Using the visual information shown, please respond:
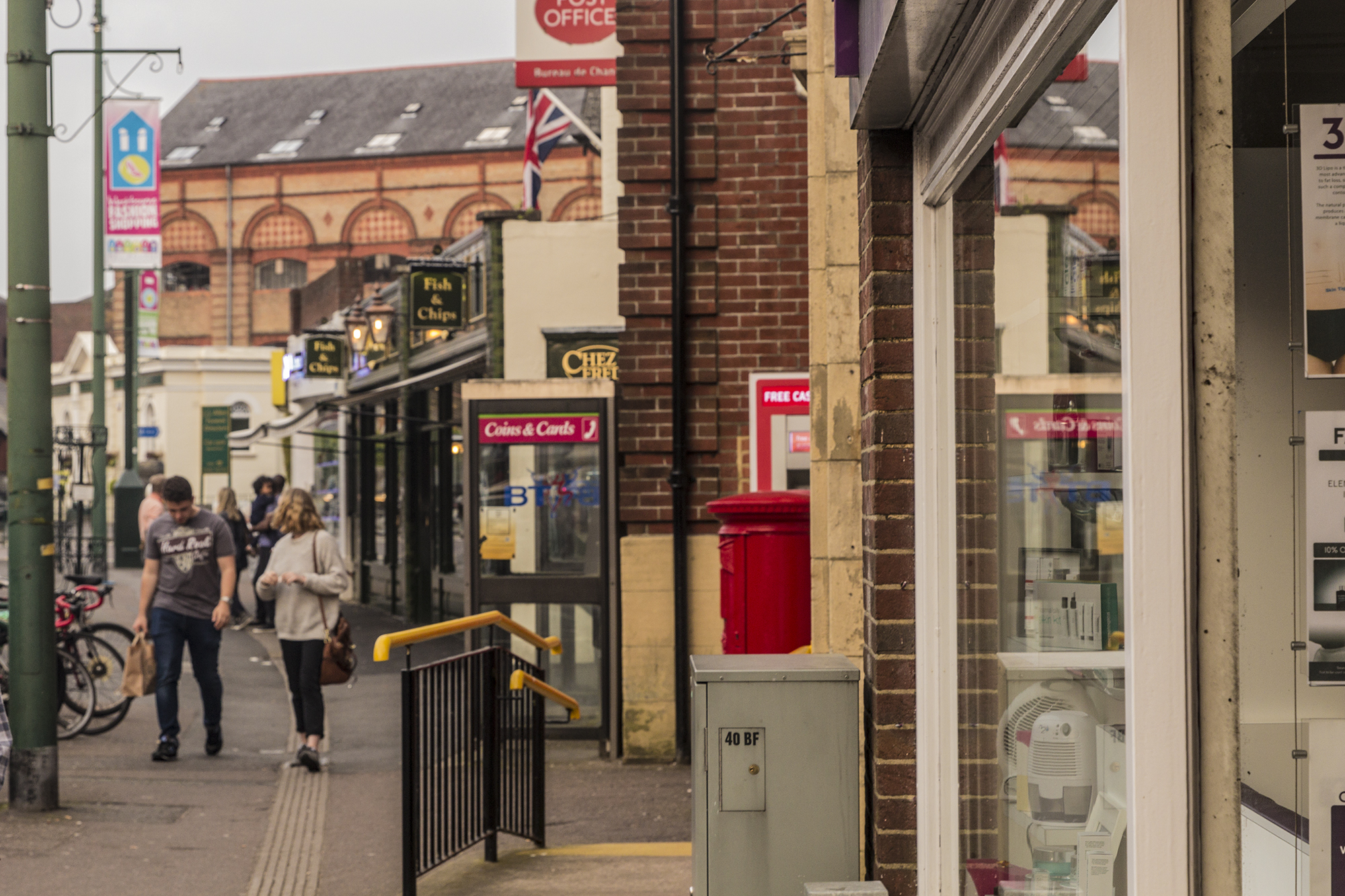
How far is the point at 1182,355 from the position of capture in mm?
2207

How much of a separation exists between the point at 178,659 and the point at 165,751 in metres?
0.58

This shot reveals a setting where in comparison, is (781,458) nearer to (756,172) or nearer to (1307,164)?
(756,172)

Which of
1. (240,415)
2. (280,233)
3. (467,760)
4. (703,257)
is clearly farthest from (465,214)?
(467,760)

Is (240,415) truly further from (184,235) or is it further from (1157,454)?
(1157,454)

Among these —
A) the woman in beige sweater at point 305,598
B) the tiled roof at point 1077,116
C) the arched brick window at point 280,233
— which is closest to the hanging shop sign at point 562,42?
the woman in beige sweater at point 305,598

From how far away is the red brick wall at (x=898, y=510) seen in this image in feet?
12.2

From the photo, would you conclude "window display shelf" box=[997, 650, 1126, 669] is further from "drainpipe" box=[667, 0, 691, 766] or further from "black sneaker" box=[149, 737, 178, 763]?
"black sneaker" box=[149, 737, 178, 763]

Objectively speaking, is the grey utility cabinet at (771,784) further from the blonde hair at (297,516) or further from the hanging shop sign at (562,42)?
the hanging shop sign at (562,42)

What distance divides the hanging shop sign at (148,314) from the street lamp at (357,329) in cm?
1733

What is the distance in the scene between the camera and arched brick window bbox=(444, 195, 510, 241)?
51.1 metres

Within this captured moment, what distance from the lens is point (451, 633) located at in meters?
5.93

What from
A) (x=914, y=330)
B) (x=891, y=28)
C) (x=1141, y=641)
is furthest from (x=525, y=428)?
(x=1141, y=641)

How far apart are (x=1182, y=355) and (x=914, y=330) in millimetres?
1919

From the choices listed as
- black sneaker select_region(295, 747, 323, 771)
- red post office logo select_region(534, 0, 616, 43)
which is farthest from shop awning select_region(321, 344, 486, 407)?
black sneaker select_region(295, 747, 323, 771)
